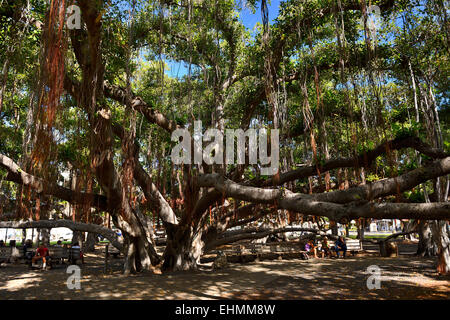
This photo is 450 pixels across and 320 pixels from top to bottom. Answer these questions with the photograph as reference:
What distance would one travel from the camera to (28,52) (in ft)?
17.8

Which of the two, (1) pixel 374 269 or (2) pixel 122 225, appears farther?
(1) pixel 374 269

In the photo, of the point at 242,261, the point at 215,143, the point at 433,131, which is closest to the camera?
the point at 433,131

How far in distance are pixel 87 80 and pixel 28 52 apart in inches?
90.6

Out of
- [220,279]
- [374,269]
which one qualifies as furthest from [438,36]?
[220,279]

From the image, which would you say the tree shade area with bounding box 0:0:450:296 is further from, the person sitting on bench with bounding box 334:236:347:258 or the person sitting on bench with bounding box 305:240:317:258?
the person sitting on bench with bounding box 334:236:347:258

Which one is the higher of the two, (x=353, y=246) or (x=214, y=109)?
(x=214, y=109)

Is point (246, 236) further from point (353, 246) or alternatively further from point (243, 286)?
point (353, 246)

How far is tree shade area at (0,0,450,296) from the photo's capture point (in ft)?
10.7

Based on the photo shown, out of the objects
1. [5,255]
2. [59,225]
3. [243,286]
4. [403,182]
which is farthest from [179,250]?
[5,255]

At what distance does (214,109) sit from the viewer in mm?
5297

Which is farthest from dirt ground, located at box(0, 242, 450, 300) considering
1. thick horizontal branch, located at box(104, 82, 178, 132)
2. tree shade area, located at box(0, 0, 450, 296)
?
thick horizontal branch, located at box(104, 82, 178, 132)

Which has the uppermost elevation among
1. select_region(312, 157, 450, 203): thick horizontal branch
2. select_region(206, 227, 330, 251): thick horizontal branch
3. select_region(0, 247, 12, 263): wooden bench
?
select_region(312, 157, 450, 203): thick horizontal branch

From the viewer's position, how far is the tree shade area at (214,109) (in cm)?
326
